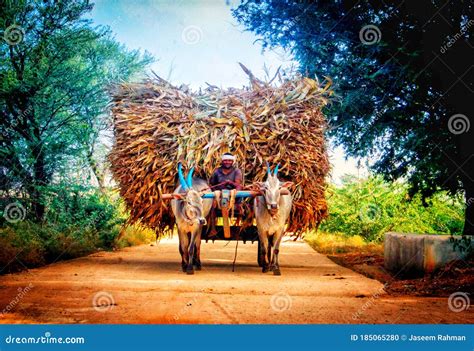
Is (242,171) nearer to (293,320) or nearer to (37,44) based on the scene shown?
(293,320)

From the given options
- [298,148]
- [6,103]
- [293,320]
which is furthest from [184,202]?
[6,103]

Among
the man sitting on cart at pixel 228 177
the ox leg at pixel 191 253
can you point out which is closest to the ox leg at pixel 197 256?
the ox leg at pixel 191 253

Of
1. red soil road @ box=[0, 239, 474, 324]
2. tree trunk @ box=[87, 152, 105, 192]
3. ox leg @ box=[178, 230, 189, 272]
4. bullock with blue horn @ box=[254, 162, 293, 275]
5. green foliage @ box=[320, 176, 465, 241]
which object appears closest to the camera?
red soil road @ box=[0, 239, 474, 324]

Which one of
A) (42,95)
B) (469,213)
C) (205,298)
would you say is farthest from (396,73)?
(42,95)

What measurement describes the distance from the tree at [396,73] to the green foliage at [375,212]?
432 cm

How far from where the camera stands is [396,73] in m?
9.75

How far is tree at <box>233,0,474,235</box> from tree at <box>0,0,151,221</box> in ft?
12.5

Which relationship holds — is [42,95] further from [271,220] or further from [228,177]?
[271,220]

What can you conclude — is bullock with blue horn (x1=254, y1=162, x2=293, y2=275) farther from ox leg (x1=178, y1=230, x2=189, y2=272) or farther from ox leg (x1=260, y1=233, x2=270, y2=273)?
ox leg (x1=178, y1=230, x2=189, y2=272)

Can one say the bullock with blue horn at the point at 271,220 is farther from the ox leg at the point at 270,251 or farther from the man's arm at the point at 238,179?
the man's arm at the point at 238,179

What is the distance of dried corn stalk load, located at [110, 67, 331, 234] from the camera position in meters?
9.34

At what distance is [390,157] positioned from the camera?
11109 millimetres

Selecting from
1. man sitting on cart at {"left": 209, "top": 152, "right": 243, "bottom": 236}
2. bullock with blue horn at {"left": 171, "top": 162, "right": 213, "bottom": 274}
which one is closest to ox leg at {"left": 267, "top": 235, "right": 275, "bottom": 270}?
man sitting on cart at {"left": 209, "top": 152, "right": 243, "bottom": 236}

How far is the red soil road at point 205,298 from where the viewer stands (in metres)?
5.38
